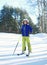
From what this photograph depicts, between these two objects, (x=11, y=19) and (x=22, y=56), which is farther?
(x=11, y=19)

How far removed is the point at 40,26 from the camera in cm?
3944

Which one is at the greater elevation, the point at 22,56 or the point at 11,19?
the point at 22,56

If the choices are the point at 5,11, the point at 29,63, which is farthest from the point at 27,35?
the point at 5,11

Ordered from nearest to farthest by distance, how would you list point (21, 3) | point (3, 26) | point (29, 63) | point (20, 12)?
point (29, 63) → point (3, 26) → point (20, 12) → point (21, 3)

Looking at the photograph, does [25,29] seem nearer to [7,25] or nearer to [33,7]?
[7,25]

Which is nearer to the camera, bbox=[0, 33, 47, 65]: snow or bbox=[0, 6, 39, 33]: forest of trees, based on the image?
bbox=[0, 33, 47, 65]: snow

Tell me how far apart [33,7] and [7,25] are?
6.28 metres

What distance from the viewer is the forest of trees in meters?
33.9

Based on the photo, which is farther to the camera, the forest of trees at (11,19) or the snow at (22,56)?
the forest of trees at (11,19)

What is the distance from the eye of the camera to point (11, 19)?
3516 centimetres

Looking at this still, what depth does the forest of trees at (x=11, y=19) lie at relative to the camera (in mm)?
33906

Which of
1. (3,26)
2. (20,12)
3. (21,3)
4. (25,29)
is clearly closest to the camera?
(25,29)

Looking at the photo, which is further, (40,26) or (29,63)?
(40,26)

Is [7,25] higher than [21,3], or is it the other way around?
[21,3]
